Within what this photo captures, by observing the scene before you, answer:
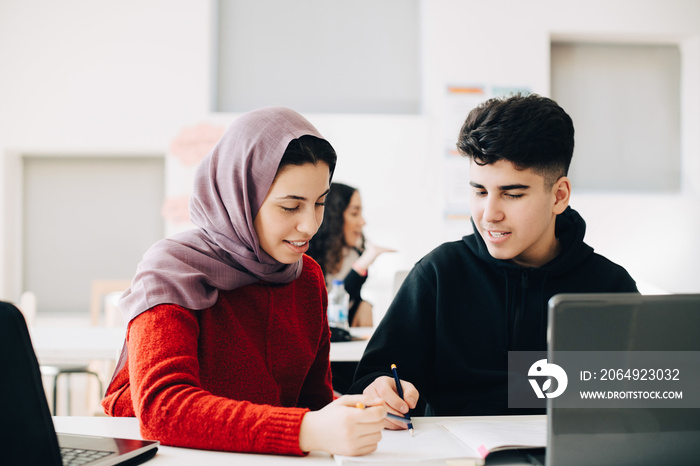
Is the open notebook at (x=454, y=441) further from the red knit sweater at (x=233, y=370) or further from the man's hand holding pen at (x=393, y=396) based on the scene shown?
the red knit sweater at (x=233, y=370)

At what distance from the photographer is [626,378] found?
66 cm

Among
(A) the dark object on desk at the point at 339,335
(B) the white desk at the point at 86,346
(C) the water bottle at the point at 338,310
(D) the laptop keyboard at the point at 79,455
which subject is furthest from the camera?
(C) the water bottle at the point at 338,310

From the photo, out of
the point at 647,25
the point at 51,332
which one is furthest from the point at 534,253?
the point at 647,25

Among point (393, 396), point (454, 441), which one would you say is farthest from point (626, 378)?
point (393, 396)

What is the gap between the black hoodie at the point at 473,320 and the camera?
1.24 metres

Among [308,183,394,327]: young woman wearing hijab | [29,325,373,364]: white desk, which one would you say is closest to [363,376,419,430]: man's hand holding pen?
[29,325,373,364]: white desk

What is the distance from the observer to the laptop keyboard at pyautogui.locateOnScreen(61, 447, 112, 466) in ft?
2.40

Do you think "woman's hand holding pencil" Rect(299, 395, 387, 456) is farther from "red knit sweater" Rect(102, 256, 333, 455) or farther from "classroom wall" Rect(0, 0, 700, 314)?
"classroom wall" Rect(0, 0, 700, 314)

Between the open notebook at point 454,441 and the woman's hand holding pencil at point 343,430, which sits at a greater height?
the woman's hand holding pencil at point 343,430

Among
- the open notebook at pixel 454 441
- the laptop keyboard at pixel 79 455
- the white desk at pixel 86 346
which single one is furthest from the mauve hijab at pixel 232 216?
the white desk at pixel 86 346

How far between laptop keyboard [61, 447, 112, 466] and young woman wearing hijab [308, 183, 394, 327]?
2113mm

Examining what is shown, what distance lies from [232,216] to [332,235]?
193 cm

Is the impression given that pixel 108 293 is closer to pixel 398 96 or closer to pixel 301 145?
pixel 398 96

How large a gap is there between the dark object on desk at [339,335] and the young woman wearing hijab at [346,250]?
1.98ft
